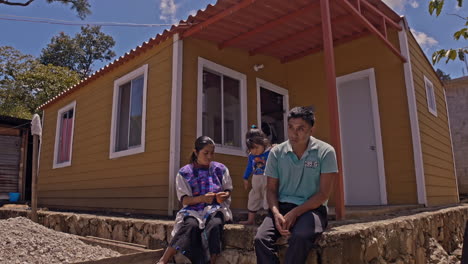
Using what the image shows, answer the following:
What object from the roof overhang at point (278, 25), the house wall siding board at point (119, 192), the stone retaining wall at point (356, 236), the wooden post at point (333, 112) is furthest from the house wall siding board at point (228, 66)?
the wooden post at point (333, 112)

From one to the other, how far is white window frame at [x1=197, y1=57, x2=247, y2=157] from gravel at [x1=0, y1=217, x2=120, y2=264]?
2.18m

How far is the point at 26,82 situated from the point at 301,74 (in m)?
16.6

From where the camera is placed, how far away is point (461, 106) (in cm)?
1233

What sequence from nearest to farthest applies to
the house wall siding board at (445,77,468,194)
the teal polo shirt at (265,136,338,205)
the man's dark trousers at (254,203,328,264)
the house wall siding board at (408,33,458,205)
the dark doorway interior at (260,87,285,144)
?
the man's dark trousers at (254,203,328,264) < the teal polo shirt at (265,136,338,205) < the house wall siding board at (408,33,458,205) < the dark doorway interior at (260,87,285,144) < the house wall siding board at (445,77,468,194)

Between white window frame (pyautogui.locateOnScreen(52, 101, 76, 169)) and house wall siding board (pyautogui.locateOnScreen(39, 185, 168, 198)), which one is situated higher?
white window frame (pyautogui.locateOnScreen(52, 101, 76, 169))

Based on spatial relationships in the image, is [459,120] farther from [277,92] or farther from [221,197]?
[221,197]

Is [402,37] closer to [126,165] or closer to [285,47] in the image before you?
[285,47]

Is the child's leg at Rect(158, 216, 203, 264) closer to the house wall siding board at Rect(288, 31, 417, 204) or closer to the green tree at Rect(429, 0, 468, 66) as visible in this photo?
the green tree at Rect(429, 0, 468, 66)

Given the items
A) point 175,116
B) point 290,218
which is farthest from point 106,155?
point 290,218

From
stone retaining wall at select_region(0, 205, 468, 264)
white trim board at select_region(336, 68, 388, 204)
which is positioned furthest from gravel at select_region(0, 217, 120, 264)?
white trim board at select_region(336, 68, 388, 204)

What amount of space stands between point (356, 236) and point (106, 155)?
→ 17.5ft

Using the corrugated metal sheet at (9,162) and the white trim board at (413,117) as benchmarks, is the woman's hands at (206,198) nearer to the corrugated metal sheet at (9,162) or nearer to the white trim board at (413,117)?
the white trim board at (413,117)

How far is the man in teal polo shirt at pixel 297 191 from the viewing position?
235cm

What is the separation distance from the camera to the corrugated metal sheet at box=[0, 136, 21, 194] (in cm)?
1112
